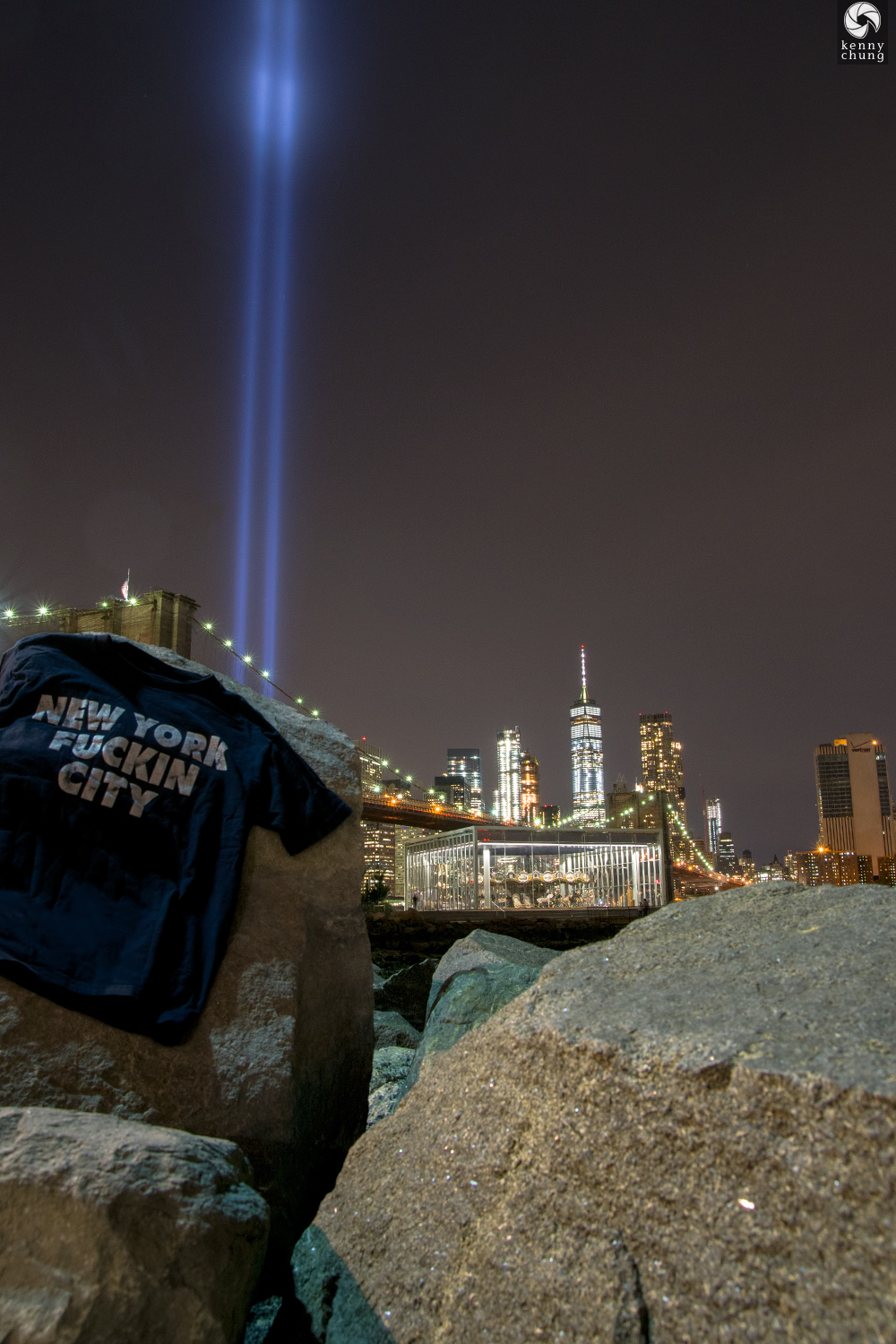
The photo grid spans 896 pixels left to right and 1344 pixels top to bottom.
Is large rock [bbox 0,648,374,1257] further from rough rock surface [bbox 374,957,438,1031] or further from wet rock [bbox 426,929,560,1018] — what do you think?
rough rock surface [bbox 374,957,438,1031]

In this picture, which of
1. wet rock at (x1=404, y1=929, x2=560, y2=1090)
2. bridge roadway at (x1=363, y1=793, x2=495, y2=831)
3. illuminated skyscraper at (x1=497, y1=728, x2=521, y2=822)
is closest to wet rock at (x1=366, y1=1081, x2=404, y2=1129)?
wet rock at (x1=404, y1=929, x2=560, y2=1090)

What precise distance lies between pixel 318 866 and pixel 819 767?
154230 mm

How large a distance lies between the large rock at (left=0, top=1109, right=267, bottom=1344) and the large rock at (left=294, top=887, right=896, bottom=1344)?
0.31 metres

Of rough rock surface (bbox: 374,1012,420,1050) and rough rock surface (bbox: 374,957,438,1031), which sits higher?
rough rock surface (bbox: 374,1012,420,1050)

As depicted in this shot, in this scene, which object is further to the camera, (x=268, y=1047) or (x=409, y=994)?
(x=409, y=994)

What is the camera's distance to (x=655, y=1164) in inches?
48.1

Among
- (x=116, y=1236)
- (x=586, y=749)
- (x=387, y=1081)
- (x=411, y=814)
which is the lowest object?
(x=387, y=1081)

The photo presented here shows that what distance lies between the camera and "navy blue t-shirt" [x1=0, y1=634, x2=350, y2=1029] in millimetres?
1981

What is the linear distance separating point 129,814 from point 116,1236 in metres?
1.19

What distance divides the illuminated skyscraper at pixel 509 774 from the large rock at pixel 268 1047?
12292cm

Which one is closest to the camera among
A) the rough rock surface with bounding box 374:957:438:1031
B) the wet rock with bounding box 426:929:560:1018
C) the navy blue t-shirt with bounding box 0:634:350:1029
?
the navy blue t-shirt with bounding box 0:634:350:1029

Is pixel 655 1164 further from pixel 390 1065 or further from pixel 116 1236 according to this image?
pixel 390 1065

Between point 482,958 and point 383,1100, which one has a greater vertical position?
point 482,958

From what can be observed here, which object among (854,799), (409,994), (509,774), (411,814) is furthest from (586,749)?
(409,994)
